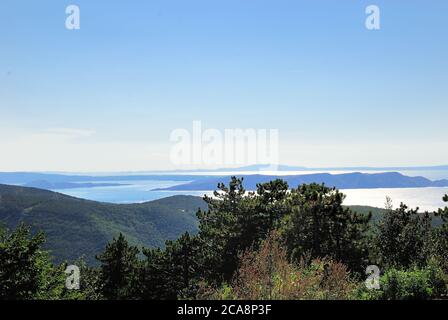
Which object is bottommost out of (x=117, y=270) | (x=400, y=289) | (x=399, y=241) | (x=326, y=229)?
(x=117, y=270)

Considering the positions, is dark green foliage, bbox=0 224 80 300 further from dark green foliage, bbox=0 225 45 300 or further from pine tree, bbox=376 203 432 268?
pine tree, bbox=376 203 432 268

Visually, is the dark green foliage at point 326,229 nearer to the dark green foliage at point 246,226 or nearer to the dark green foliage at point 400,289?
the dark green foliage at point 246,226

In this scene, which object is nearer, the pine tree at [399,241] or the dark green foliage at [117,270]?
the pine tree at [399,241]

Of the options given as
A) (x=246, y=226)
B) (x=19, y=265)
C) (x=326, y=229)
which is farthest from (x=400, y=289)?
(x=246, y=226)

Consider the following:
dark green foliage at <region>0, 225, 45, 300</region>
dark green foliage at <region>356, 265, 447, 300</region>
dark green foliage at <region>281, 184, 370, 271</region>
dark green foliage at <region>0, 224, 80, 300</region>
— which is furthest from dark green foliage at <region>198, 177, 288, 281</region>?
dark green foliage at <region>356, 265, 447, 300</region>

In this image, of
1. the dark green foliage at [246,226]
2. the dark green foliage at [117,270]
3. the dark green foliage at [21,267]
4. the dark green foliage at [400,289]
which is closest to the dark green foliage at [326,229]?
the dark green foliage at [246,226]

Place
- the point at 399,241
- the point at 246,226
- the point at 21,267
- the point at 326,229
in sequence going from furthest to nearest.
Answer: the point at 246,226, the point at 399,241, the point at 326,229, the point at 21,267

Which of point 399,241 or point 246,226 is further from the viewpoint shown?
point 246,226

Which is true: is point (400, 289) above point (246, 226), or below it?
above

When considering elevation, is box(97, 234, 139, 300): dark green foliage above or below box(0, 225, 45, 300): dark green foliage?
below

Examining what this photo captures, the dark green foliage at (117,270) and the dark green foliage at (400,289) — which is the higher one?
the dark green foliage at (400,289)

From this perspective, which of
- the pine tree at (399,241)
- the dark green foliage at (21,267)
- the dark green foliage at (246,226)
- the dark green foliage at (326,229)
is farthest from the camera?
the dark green foliage at (246,226)

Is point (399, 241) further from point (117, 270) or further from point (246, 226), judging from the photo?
point (117, 270)

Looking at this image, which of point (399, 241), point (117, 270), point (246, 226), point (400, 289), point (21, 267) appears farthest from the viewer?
point (117, 270)
